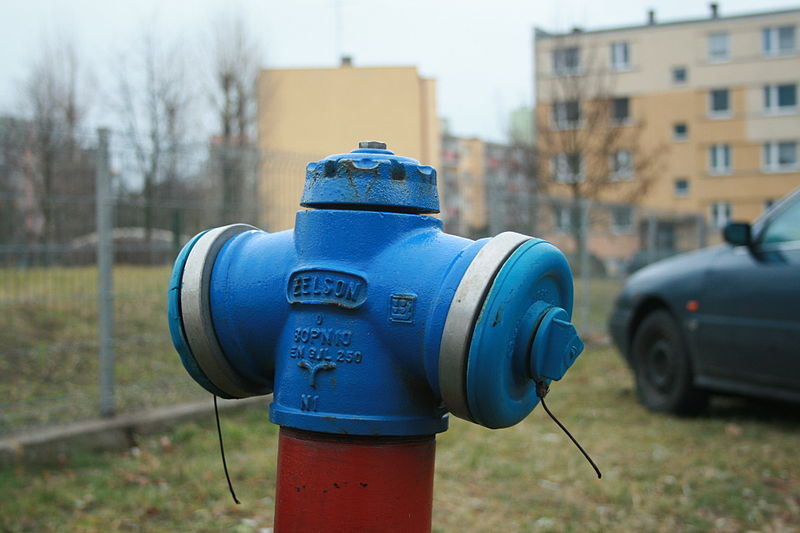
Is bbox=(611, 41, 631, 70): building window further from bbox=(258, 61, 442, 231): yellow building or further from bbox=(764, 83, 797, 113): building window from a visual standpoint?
bbox=(258, 61, 442, 231): yellow building

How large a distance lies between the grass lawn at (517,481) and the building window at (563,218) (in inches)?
241

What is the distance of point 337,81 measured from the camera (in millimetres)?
6324

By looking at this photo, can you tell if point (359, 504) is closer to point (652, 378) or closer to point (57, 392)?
point (57, 392)

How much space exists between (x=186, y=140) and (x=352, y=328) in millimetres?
4994

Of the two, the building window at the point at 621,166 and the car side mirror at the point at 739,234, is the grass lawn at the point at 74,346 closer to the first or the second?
the car side mirror at the point at 739,234

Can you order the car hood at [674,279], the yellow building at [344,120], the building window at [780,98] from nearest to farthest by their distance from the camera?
1. the yellow building at [344,120]
2. the car hood at [674,279]
3. the building window at [780,98]

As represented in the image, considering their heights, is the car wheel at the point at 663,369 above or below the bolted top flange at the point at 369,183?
below

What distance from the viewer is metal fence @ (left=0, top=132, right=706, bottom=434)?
529 centimetres

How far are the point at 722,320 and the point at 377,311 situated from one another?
15.3ft

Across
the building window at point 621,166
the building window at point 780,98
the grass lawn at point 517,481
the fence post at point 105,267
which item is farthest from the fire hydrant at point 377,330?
the building window at point 780,98

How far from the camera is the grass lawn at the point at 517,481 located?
3.84m

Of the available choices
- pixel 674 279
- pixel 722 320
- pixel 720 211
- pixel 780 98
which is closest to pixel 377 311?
pixel 722 320

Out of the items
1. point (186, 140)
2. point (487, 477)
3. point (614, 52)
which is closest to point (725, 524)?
point (487, 477)

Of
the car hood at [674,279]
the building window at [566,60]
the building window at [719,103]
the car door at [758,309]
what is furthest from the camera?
the building window at [719,103]
